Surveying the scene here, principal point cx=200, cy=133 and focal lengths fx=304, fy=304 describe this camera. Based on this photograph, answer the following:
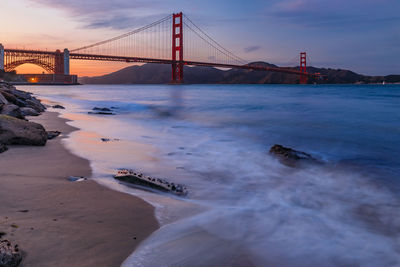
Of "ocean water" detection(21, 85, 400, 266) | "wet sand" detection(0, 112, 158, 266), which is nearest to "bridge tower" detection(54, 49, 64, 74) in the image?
"ocean water" detection(21, 85, 400, 266)

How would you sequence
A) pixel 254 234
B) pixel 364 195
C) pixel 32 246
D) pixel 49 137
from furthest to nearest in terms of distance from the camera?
pixel 49 137 < pixel 364 195 < pixel 254 234 < pixel 32 246

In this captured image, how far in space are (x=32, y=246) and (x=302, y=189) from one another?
2292mm

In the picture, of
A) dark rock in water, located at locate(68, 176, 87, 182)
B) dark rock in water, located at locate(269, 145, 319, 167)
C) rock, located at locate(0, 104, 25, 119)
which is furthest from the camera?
rock, located at locate(0, 104, 25, 119)

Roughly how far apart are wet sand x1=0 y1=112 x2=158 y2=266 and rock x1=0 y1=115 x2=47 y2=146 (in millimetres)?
774

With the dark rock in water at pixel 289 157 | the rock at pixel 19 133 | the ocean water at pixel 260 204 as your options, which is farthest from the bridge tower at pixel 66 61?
the dark rock in water at pixel 289 157

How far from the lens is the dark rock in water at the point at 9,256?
1.18m

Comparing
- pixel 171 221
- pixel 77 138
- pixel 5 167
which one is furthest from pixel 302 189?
pixel 77 138

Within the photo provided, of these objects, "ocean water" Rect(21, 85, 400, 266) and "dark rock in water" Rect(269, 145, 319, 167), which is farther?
"dark rock in water" Rect(269, 145, 319, 167)

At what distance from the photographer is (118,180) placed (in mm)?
2646

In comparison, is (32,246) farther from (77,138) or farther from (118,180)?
A: (77,138)

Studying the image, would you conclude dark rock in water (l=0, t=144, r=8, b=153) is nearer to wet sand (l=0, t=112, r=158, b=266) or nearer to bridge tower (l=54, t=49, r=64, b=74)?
wet sand (l=0, t=112, r=158, b=266)

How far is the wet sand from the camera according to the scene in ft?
4.60

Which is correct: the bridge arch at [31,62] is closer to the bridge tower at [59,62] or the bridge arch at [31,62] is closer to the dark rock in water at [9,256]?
the bridge tower at [59,62]

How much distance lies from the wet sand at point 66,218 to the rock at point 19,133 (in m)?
0.77
